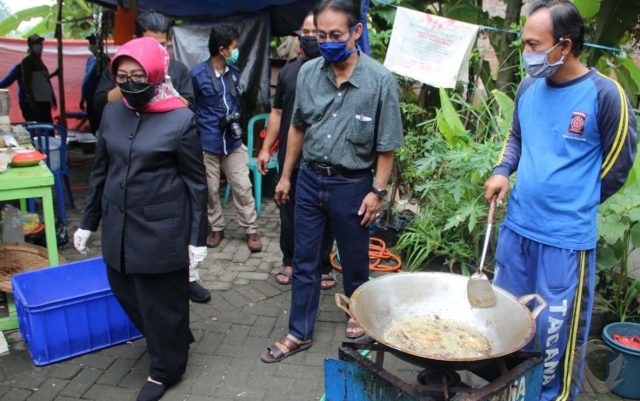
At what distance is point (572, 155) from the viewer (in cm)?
235

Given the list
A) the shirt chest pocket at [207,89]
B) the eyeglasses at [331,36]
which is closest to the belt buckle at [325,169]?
the eyeglasses at [331,36]

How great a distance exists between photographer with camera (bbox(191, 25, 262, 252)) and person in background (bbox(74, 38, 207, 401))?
2032 mm

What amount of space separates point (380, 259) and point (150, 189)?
2794mm

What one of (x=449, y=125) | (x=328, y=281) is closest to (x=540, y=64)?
(x=449, y=125)

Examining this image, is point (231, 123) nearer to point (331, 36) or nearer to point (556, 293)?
point (331, 36)

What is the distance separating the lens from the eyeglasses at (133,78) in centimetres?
275

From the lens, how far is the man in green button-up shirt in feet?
10.2

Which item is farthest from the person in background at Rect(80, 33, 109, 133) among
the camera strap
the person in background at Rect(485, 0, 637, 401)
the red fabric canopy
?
the person in background at Rect(485, 0, 637, 401)

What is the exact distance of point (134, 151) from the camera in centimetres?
284

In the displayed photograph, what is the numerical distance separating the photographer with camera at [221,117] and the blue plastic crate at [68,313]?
5.43 ft

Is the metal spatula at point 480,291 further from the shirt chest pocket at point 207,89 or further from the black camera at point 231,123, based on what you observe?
the shirt chest pocket at point 207,89

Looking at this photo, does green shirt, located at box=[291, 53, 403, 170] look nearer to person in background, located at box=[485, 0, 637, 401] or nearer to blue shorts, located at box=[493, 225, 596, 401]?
person in background, located at box=[485, 0, 637, 401]

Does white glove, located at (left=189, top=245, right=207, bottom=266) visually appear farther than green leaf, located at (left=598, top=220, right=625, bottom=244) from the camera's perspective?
No

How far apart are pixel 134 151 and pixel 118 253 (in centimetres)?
56
